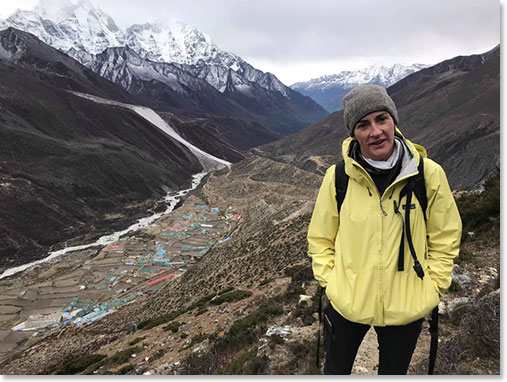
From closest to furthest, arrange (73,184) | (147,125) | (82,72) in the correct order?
(73,184) → (147,125) → (82,72)

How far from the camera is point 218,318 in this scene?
1020 centimetres

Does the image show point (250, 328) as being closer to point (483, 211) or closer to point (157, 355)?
point (157, 355)

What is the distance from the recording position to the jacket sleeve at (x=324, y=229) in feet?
9.18

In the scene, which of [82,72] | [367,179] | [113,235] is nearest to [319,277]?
[367,179]

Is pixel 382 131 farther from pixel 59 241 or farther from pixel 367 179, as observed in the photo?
pixel 59 241

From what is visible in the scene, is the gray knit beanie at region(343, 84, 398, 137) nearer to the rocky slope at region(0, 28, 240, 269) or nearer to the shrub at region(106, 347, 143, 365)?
the shrub at region(106, 347, 143, 365)

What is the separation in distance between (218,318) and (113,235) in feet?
141

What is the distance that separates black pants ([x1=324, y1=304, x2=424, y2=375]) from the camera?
2.76m

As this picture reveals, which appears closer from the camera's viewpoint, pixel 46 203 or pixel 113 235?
pixel 113 235

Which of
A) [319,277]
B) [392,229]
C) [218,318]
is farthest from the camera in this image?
[218,318]

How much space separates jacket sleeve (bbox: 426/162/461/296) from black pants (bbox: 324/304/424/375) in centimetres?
47

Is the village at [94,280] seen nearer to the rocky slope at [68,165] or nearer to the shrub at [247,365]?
the rocky slope at [68,165]

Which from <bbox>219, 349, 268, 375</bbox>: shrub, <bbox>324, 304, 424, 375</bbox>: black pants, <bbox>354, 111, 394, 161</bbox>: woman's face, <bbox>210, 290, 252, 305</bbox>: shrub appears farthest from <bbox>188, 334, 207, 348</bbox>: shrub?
<bbox>354, 111, 394, 161</bbox>: woman's face

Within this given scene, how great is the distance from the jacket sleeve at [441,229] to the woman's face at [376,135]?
38 cm
